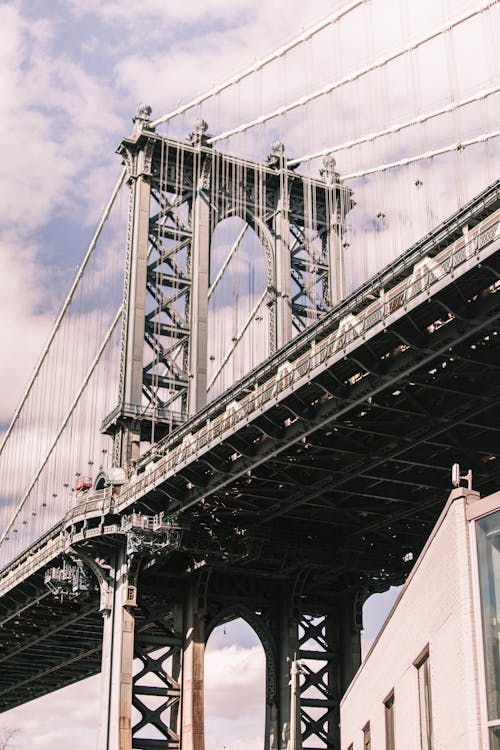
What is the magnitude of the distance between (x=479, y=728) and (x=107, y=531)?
40961 mm

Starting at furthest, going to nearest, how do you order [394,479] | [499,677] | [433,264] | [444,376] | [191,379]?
1. [191,379]
2. [394,479]
3. [444,376]
4. [433,264]
5. [499,677]

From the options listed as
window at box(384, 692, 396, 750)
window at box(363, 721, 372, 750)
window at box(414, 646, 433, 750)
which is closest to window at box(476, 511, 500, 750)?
window at box(414, 646, 433, 750)

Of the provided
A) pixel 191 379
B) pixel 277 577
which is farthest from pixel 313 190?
pixel 277 577

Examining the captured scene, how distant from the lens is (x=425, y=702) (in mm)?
23000

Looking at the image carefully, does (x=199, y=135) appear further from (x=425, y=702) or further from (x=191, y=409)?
(x=425, y=702)

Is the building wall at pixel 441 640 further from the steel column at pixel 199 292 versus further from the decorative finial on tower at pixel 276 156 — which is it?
the decorative finial on tower at pixel 276 156

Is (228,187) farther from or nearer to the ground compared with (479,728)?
farther from the ground

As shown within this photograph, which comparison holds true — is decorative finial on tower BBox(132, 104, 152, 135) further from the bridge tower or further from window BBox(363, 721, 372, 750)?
window BBox(363, 721, 372, 750)

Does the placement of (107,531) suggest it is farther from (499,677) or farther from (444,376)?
(499,677)

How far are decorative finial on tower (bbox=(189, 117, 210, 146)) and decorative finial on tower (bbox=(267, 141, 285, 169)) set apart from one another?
4.42 m

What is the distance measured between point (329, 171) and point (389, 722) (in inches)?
1953

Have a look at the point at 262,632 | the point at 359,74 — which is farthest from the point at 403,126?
the point at 262,632

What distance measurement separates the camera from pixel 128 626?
57188mm

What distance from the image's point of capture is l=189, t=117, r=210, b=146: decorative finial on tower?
69.1 meters
